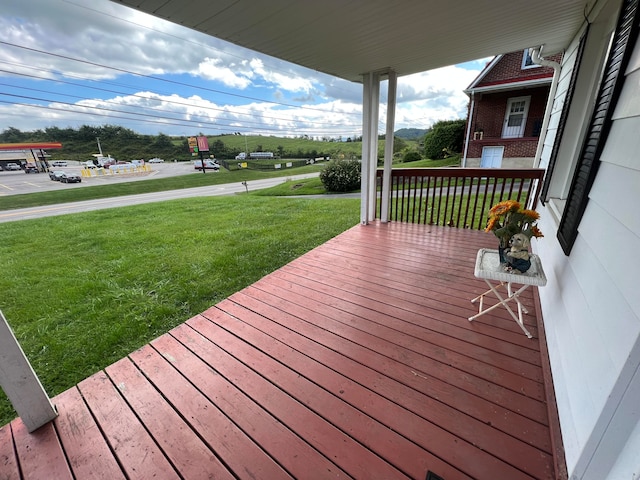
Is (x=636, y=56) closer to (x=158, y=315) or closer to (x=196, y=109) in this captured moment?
(x=158, y=315)

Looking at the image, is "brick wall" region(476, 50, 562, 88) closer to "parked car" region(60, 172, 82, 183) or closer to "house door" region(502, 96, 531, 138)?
"house door" region(502, 96, 531, 138)

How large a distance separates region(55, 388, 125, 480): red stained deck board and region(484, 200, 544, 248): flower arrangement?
234cm

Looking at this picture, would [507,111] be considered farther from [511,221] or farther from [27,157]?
[27,157]

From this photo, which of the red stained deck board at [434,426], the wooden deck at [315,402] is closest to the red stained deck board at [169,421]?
the wooden deck at [315,402]

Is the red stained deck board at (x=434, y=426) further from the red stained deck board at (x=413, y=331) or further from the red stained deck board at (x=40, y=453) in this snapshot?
the red stained deck board at (x=40, y=453)

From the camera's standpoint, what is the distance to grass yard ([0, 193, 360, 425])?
186 centimetres

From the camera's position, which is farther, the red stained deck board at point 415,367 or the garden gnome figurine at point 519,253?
the garden gnome figurine at point 519,253

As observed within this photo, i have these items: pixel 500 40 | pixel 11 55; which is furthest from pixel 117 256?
pixel 11 55

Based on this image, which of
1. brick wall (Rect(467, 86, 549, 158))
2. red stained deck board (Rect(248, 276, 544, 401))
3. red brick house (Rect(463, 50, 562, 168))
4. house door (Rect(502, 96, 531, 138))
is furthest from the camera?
house door (Rect(502, 96, 531, 138))

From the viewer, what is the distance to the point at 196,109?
85.9 ft

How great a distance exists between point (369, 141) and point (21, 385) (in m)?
3.89

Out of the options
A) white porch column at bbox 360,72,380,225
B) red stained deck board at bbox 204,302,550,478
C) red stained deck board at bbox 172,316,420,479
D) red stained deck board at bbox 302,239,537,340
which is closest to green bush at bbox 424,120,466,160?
white porch column at bbox 360,72,380,225

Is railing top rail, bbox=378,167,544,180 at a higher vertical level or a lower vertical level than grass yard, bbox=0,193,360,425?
higher

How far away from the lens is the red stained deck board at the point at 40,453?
1.07 meters
